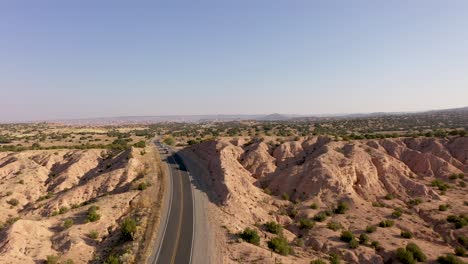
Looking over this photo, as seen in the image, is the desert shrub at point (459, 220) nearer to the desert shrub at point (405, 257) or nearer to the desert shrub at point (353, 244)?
the desert shrub at point (405, 257)

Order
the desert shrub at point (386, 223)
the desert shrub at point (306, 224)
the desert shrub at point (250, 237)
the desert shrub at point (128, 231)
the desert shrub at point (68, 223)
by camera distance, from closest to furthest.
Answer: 1. the desert shrub at point (128, 231)
2. the desert shrub at point (250, 237)
3. the desert shrub at point (68, 223)
4. the desert shrub at point (306, 224)
5. the desert shrub at point (386, 223)

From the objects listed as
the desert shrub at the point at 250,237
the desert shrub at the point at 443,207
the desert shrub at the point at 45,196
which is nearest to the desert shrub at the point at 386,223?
the desert shrub at the point at 443,207

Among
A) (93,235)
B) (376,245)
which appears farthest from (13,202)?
(376,245)

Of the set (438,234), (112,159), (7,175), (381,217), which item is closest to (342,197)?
(381,217)

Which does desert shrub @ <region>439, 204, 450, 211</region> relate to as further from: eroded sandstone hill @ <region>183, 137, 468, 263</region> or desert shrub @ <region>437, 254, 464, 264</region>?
desert shrub @ <region>437, 254, 464, 264</region>

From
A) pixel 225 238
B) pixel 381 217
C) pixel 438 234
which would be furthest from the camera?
pixel 381 217

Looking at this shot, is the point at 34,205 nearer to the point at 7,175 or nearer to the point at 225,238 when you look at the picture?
the point at 7,175

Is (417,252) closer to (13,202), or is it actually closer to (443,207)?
(443,207)
